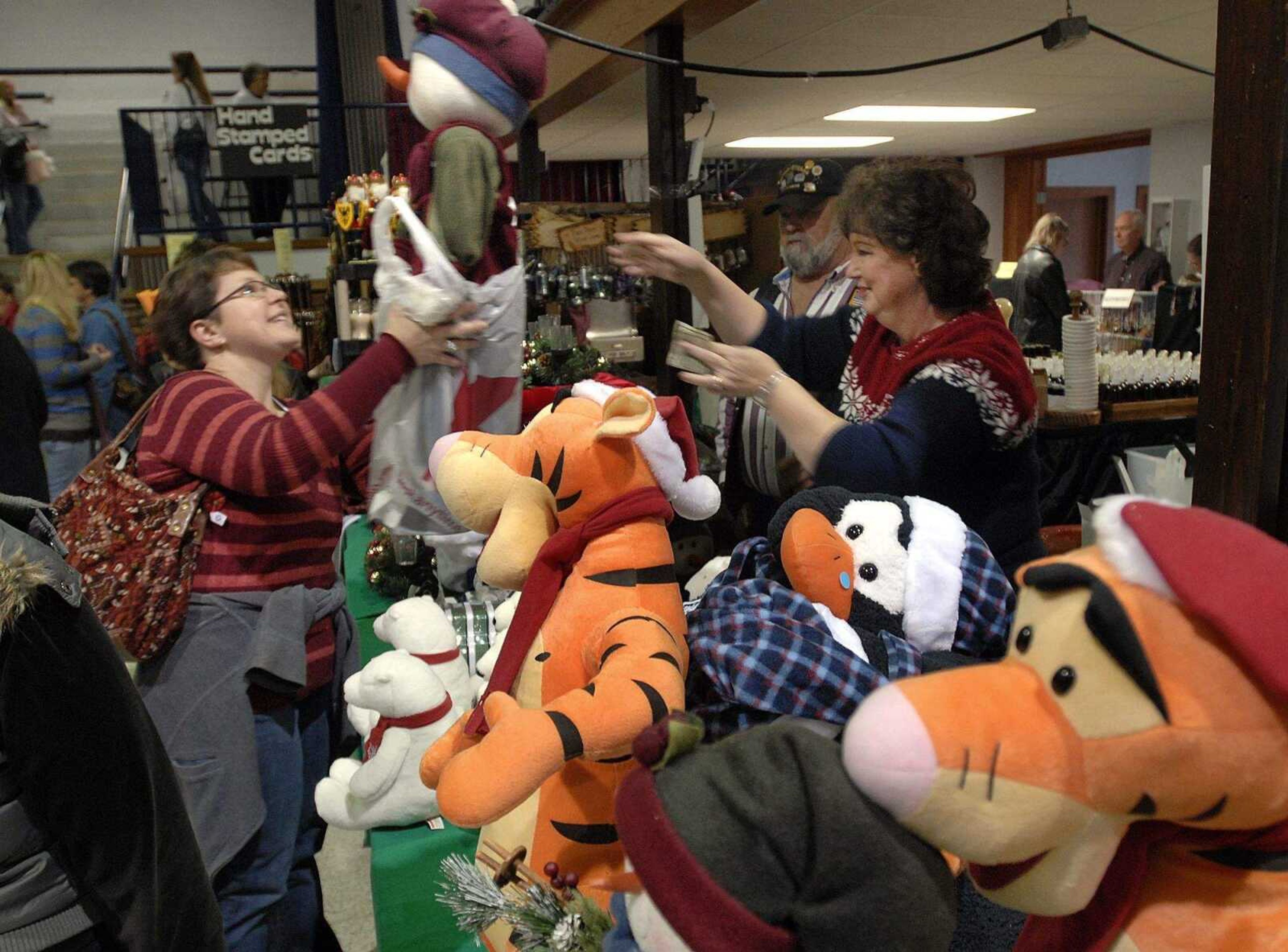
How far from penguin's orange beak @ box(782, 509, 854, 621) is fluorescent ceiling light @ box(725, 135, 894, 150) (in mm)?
7341

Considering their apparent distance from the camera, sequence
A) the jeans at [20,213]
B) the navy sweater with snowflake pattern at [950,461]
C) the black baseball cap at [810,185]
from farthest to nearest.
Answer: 1. the jeans at [20,213]
2. the black baseball cap at [810,185]
3. the navy sweater with snowflake pattern at [950,461]

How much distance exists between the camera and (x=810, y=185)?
2.61m

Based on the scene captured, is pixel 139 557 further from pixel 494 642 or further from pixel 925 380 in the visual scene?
pixel 925 380

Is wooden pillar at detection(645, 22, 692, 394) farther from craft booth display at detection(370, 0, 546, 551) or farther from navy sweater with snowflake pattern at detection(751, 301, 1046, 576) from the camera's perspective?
navy sweater with snowflake pattern at detection(751, 301, 1046, 576)

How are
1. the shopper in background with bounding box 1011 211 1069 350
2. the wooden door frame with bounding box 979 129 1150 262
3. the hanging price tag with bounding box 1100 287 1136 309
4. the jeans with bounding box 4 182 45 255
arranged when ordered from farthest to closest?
the wooden door frame with bounding box 979 129 1150 262, the jeans with bounding box 4 182 45 255, the shopper in background with bounding box 1011 211 1069 350, the hanging price tag with bounding box 1100 287 1136 309

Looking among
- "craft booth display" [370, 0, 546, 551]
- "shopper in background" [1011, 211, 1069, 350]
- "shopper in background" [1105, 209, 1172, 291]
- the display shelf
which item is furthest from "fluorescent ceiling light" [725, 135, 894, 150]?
"craft booth display" [370, 0, 546, 551]

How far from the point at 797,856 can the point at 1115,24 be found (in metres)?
4.45

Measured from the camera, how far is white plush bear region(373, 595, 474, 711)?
74.1 inches

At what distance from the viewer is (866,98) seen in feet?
19.3

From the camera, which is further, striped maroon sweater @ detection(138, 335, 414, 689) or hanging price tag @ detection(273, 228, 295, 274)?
hanging price tag @ detection(273, 228, 295, 274)

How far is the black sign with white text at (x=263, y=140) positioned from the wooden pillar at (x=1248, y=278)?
621 cm

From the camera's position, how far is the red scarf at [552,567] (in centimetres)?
118

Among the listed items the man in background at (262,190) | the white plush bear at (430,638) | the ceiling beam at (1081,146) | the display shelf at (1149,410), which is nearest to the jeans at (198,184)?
the man in background at (262,190)

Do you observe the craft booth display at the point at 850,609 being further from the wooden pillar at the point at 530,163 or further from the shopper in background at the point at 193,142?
the shopper in background at the point at 193,142
